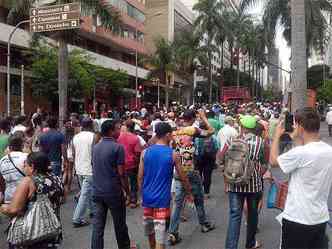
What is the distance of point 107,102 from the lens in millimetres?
51438

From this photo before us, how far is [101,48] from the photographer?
52.1 metres

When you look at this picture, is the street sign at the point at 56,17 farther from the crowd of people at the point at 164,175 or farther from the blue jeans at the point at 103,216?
the blue jeans at the point at 103,216

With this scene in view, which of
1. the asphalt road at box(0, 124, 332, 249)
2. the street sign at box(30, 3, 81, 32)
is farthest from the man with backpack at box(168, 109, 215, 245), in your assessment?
the street sign at box(30, 3, 81, 32)

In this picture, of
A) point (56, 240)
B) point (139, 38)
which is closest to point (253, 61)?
point (139, 38)

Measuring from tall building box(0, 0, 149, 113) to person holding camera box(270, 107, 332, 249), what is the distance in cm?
1895

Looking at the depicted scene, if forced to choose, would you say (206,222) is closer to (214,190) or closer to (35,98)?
(214,190)

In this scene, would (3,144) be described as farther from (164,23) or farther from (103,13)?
(164,23)

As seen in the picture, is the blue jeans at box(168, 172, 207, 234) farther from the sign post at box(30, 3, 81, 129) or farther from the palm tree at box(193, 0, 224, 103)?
the palm tree at box(193, 0, 224, 103)

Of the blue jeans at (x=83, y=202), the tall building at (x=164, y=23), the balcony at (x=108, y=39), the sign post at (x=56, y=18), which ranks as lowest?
the blue jeans at (x=83, y=202)

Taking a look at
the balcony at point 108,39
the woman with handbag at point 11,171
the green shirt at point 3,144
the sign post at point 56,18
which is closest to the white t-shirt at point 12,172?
the woman with handbag at point 11,171

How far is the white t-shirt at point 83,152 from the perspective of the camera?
27.3 ft

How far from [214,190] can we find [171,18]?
7076 centimetres

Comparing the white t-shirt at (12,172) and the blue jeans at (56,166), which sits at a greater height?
the white t-shirt at (12,172)

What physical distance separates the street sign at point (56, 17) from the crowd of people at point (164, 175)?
25.8 ft
